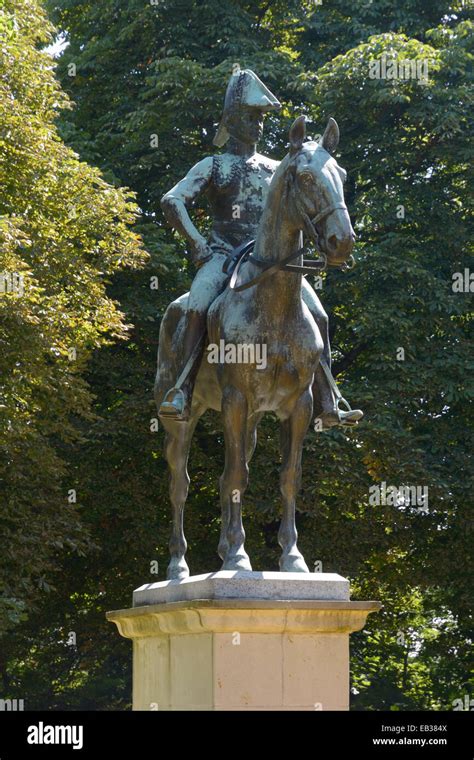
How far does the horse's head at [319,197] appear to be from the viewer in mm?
9805

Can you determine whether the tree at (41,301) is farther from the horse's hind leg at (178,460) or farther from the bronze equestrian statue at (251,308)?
the bronze equestrian statue at (251,308)

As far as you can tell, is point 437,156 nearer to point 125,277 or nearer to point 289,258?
point 125,277

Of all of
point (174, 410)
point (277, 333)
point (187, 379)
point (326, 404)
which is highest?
point (277, 333)

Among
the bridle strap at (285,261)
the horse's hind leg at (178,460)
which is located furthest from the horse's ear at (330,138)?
the horse's hind leg at (178,460)

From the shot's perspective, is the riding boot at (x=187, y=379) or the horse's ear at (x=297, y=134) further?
the riding boot at (x=187, y=379)

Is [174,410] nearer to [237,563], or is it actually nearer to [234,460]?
[234,460]

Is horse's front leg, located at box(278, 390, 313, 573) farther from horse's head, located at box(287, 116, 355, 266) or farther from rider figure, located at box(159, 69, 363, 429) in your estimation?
horse's head, located at box(287, 116, 355, 266)

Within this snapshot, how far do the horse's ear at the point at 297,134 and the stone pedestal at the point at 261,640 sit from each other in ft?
9.63

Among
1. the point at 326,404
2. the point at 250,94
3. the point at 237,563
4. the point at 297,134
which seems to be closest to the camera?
the point at 297,134

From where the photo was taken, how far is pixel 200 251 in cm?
1134

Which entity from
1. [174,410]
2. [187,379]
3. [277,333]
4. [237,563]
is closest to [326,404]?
[277,333]

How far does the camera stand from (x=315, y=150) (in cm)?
1016

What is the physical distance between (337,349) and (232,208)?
13.7 m
